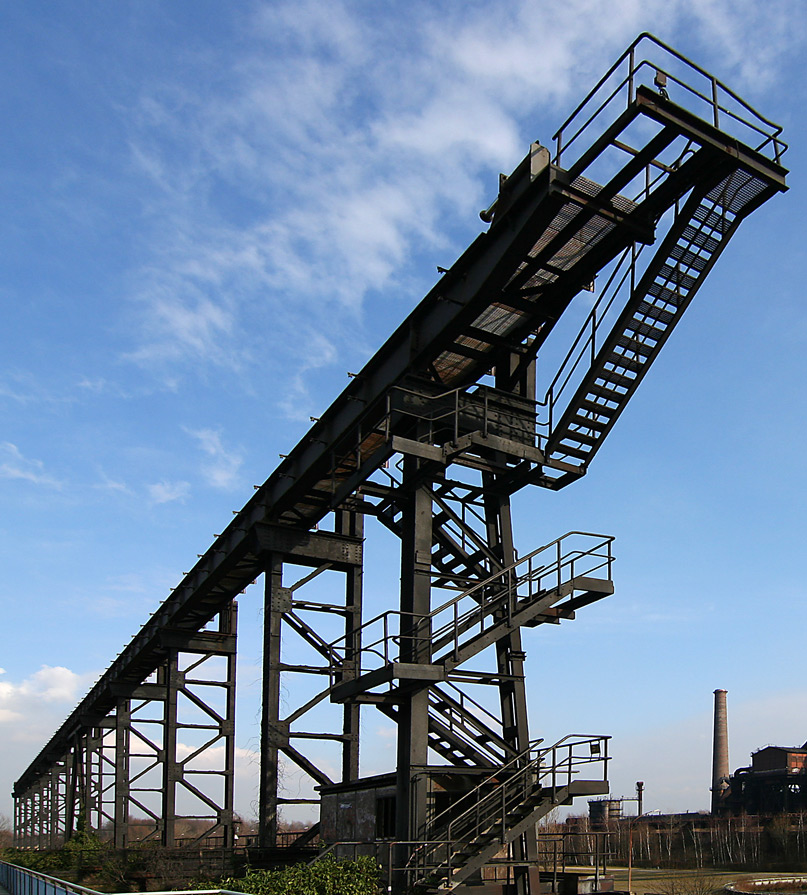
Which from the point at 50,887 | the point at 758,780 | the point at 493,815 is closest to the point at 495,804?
the point at 493,815

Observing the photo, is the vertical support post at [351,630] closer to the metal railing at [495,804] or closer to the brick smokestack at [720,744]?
the metal railing at [495,804]

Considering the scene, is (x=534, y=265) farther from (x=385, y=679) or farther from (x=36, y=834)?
(x=36, y=834)

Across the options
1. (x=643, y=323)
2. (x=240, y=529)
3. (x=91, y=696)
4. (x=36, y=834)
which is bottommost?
(x=36, y=834)

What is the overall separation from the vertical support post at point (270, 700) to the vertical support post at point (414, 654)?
271 inches

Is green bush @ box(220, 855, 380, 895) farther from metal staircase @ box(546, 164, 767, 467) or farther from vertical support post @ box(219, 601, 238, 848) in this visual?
vertical support post @ box(219, 601, 238, 848)

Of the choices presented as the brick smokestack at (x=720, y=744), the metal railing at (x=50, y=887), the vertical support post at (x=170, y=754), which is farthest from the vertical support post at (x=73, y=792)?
the brick smokestack at (x=720, y=744)

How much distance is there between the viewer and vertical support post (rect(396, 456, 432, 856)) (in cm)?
1430

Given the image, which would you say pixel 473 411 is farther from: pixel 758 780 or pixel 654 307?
pixel 758 780

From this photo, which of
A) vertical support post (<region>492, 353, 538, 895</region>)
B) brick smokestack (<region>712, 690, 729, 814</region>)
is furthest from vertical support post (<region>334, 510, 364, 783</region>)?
brick smokestack (<region>712, 690, 729, 814</region>)

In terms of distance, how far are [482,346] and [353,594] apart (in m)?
8.80

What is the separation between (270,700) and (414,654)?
26.4 feet

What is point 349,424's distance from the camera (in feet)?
63.1

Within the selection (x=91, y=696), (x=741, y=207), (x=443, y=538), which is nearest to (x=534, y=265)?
(x=741, y=207)

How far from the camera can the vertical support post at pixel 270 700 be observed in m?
21.0
